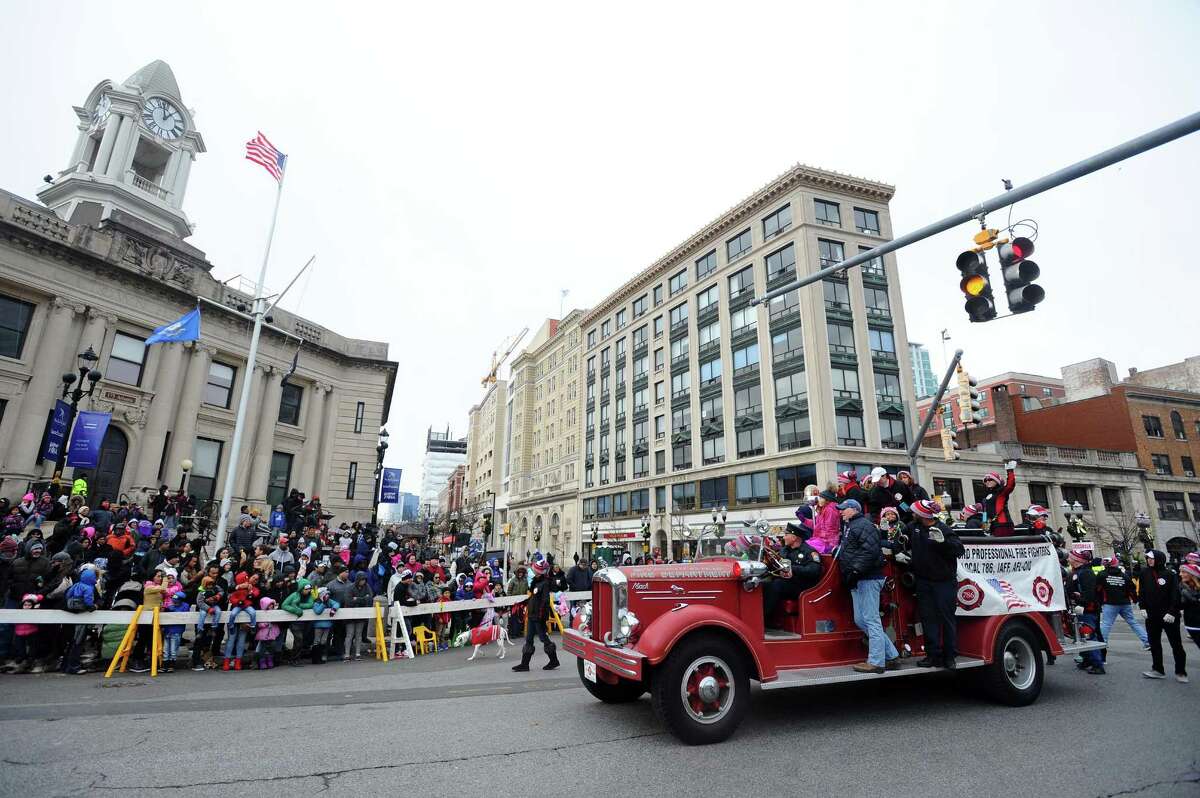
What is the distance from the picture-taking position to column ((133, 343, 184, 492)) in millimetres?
24125

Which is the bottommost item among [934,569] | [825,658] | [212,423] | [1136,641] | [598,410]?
[1136,641]

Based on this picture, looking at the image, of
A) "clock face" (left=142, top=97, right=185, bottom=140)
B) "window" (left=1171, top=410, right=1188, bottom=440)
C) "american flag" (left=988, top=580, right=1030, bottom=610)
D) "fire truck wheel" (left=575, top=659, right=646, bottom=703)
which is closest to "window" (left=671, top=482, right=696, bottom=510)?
"american flag" (left=988, top=580, right=1030, bottom=610)

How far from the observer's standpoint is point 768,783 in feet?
15.5

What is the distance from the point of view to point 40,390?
21.6m

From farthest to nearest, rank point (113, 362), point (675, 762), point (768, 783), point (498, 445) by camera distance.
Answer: point (498, 445) → point (113, 362) → point (675, 762) → point (768, 783)

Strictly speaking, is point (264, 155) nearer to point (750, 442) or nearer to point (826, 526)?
point (826, 526)

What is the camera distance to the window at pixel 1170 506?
46.9 metres

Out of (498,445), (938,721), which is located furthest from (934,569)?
(498,445)

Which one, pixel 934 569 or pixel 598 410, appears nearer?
pixel 934 569

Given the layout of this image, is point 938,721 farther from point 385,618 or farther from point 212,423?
point 212,423

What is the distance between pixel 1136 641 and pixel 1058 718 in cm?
1161

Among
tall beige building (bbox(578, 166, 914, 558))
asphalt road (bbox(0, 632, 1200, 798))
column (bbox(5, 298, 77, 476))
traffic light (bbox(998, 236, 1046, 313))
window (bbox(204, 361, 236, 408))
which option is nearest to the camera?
asphalt road (bbox(0, 632, 1200, 798))

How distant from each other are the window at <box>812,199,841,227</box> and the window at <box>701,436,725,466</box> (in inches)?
737

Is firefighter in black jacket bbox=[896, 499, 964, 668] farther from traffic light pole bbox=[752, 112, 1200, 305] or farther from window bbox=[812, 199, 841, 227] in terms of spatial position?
window bbox=[812, 199, 841, 227]
